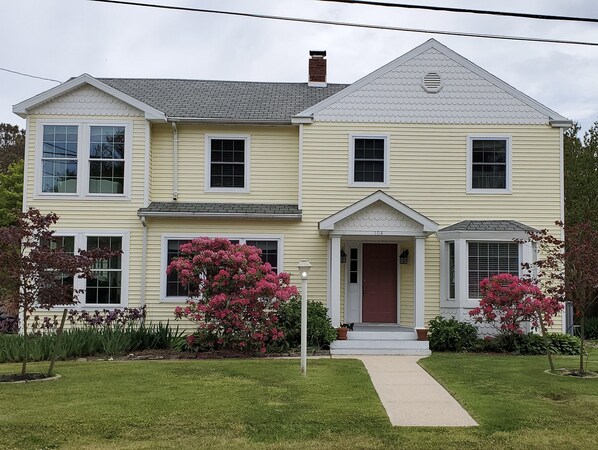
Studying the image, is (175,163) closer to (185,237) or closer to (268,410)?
(185,237)

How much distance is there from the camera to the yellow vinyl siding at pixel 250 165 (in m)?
18.2

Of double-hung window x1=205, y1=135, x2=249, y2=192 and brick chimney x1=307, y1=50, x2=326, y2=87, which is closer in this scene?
double-hung window x1=205, y1=135, x2=249, y2=192

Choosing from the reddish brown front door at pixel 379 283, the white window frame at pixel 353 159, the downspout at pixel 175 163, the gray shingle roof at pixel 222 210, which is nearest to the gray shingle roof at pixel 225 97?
the downspout at pixel 175 163

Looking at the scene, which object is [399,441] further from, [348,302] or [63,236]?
[63,236]

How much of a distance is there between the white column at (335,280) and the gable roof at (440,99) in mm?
3596

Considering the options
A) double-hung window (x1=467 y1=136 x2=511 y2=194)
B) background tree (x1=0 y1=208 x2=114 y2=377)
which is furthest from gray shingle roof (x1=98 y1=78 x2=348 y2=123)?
background tree (x1=0 y1=208 x2=114 y2=377)

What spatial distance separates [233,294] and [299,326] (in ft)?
6.18

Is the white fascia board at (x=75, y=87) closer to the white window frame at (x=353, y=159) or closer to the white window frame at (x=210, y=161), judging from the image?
the white window frame at (x=210, y=161)

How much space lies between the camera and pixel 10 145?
52938mm

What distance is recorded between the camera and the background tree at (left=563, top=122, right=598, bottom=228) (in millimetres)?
32094

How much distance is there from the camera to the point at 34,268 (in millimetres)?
11297

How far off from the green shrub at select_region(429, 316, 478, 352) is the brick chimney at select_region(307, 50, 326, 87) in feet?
29.8

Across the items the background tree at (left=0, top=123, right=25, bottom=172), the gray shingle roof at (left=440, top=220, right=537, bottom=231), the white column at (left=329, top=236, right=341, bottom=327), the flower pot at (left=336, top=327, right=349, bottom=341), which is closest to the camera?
the flower pot at (left=336, top=327, right=349, bottom=341)

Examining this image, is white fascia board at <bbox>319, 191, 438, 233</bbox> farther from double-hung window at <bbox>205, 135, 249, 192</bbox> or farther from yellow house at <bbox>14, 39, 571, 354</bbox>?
double-hung window at <bbox>205, 135, 249, 192</bbox>
